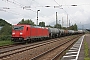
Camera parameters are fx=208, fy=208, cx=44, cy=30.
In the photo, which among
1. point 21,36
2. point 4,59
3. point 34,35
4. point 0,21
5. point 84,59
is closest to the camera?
point 84,59

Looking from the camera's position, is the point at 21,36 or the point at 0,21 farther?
the point at 0,21

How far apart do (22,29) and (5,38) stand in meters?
7.52

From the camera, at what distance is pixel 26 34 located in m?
32.0

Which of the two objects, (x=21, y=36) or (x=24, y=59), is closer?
(x=24, y=59)

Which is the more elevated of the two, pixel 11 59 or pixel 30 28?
pixel 30 28

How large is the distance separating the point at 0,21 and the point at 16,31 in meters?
77.6

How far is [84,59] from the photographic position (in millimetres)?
14297

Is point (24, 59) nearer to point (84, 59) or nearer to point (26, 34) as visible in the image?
point (84, 59)

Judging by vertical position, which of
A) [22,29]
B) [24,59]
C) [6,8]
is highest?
[6,8]

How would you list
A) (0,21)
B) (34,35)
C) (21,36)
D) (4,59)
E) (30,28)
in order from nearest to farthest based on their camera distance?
(4,59) → (21,36) → (30,28) → (34,35) → (0,21)

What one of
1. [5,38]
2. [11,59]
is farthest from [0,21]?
[11,59]

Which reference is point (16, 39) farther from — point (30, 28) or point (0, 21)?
point (0, 21)

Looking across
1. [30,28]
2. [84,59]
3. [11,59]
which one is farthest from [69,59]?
[30,28]

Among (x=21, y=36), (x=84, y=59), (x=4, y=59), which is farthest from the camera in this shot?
(x=21, y=36)
